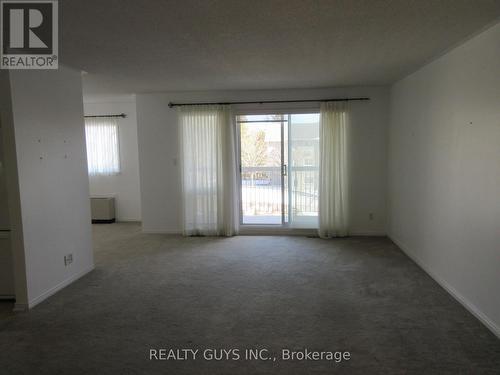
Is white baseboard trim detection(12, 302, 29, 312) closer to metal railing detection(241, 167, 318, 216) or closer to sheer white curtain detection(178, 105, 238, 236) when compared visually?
sheer white curtain detection(178, 105, 238, 236)

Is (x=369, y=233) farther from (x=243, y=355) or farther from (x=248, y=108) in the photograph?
(x=243, y=355)

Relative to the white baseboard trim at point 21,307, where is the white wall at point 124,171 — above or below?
above

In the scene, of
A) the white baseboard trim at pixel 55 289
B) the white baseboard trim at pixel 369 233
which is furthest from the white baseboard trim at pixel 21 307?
the white baseboard trim at pixel 369 233

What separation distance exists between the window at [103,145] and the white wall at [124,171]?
0.11m

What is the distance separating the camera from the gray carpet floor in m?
2.41

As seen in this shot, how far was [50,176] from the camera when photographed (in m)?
3.63

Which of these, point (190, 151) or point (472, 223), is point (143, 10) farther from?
point (190, 151)

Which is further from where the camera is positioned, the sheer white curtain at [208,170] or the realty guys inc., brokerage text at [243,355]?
the sheer white curtain at [208,170]

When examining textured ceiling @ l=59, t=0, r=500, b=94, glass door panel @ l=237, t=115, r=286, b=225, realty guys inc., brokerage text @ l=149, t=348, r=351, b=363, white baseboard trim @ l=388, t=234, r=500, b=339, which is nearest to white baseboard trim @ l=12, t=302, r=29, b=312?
realty guys inc., brokerage text @ l=149, t=348, r=351, b=363

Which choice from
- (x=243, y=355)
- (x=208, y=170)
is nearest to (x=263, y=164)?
(x=208, y=170)

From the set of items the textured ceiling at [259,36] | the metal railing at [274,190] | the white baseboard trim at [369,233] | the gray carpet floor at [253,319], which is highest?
the textured ceiling at [259,36]

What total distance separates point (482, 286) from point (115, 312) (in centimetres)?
318

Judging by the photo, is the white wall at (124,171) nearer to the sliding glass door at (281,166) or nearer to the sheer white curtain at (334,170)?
the sliding glass door at (281,166)

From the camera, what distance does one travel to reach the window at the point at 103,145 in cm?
717
